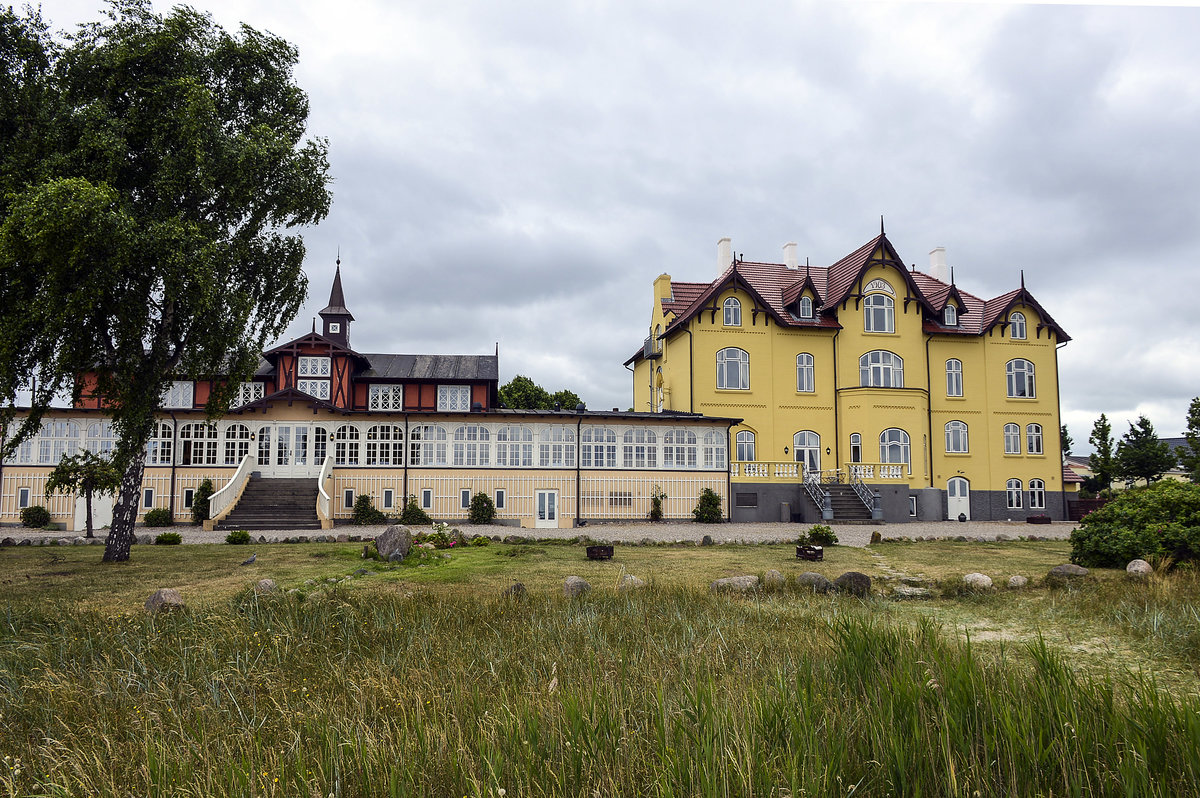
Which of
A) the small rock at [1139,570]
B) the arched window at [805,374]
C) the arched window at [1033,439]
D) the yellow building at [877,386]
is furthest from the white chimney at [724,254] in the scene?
the small rock at [1139,570]

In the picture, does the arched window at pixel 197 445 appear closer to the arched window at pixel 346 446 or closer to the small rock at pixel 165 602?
the arched window at pixel 346 446

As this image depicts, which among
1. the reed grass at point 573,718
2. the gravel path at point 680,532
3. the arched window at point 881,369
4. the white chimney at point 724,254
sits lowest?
the gravel path at point 680,532

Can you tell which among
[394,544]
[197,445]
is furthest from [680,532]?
[197,445]

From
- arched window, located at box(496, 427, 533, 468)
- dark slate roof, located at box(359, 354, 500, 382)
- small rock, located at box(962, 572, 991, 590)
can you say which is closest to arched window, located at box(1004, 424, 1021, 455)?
arched window, located at box(496, 427, 533, 468)

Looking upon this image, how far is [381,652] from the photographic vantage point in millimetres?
5973

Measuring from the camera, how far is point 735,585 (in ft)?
34.8

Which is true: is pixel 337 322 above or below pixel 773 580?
above

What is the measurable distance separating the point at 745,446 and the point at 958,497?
12.3 m

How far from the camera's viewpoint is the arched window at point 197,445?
1235 inches

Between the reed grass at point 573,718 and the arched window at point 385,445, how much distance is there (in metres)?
25.6

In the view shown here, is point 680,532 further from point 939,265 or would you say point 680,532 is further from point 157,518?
point 939,265

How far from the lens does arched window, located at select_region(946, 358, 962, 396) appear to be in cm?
3928

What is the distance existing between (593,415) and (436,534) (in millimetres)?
13623

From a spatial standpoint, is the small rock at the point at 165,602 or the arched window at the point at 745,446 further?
the arched window at the point at 745,446
